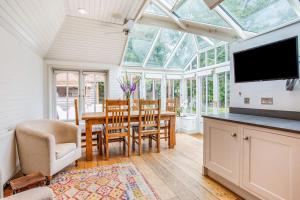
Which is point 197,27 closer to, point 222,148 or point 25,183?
point 222,148

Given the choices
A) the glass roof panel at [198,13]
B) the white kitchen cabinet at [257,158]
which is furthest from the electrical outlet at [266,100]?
the glass roof panel at [198,13]

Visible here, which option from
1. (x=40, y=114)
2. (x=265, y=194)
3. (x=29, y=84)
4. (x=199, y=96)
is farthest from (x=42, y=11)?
(x=199, y=96)

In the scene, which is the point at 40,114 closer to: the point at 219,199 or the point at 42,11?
the point at 42,11

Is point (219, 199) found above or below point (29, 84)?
below

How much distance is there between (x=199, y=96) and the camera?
219 inches

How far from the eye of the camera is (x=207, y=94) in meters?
5.25

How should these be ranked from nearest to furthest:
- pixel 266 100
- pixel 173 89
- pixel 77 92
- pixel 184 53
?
pixel 266 100
pixel 77 92
pixel 184 53
pixel 173 89

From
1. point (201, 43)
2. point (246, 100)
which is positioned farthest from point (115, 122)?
point (201, 43)

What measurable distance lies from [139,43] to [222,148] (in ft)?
13.0

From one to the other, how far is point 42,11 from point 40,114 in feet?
7.88

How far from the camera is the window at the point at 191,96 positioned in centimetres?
588

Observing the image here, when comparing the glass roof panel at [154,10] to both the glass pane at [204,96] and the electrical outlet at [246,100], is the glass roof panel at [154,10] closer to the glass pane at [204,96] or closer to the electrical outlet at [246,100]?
the glass pane at [204,96]

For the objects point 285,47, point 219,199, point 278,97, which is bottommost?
point 219,199

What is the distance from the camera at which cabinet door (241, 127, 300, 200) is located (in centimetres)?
149
